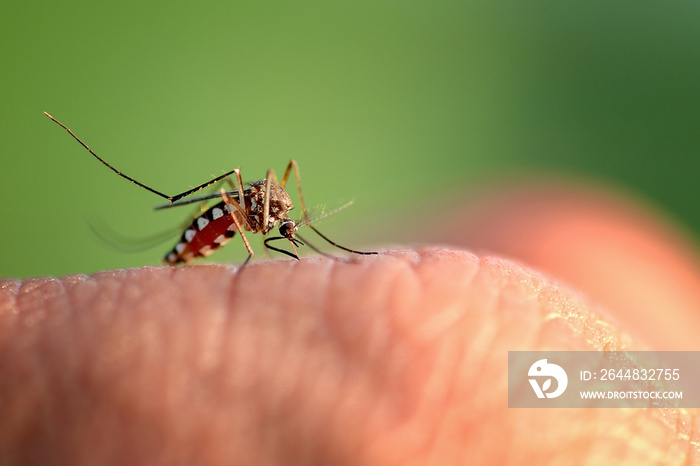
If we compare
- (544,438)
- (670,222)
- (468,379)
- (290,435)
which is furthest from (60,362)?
(670,222)

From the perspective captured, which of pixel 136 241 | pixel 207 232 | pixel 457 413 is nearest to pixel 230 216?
pixel 207 232

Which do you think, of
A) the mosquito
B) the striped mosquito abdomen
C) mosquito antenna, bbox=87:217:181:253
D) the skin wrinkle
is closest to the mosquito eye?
the mosquito

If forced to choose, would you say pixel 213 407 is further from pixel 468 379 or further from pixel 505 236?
pixel 505 236

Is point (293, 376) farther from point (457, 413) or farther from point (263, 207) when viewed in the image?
point (263, 207)

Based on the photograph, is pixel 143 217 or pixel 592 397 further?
pixel 143 217

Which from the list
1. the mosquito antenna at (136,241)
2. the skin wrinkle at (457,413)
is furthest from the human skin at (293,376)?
the mosquito antenna at (136,241)

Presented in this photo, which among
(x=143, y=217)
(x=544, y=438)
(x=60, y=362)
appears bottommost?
(x=60, y=362)

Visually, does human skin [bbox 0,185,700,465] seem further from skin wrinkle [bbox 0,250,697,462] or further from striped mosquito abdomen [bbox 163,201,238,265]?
striped mosquito abdomen [bbox 163,201,238,265]
